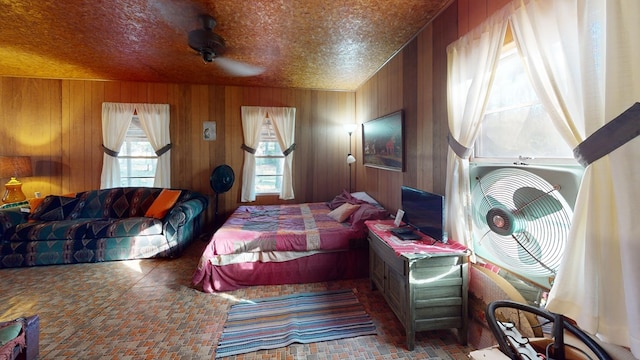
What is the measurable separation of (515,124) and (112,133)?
528 centimetres

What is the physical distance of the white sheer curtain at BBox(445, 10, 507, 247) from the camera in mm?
1536

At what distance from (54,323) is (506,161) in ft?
11.6

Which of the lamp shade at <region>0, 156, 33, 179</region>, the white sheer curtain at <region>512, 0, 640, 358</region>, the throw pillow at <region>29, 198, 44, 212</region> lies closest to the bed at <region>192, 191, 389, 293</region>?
the white sheer curtain at <region>512, 0, 640, 358</region>

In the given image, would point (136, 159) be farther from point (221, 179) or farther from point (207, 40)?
point (207, 40)

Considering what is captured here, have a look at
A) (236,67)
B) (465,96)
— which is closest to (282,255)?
(465,96)

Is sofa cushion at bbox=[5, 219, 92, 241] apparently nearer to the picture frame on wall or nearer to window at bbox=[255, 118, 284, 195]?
window at bbox=[255, 118, 284, 195]

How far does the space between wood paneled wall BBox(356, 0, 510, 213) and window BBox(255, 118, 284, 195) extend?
206 centimetres

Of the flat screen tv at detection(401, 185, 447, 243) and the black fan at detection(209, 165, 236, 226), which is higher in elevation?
the black fan at detection(209, 165, 236, 226)

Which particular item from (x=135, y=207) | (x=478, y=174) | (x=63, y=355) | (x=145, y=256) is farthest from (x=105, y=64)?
(x=478, y=174)

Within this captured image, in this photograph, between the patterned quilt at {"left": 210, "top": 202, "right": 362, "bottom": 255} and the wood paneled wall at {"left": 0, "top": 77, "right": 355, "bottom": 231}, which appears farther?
the wood paneled wall at {"left": 0, "top": 77, "right": 355, "bottom": 231}

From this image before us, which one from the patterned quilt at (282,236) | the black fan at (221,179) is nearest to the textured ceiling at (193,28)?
the black fan at (221,179)

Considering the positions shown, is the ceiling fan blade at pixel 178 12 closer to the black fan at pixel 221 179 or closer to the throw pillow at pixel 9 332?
the black fan at pixel 221 179

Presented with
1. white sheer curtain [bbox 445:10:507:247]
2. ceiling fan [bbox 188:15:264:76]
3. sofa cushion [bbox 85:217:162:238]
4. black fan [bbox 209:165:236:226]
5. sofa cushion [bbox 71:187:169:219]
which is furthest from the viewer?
black fan [bbox 209:165:236:226]

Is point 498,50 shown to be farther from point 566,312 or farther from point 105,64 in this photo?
point 105,64
